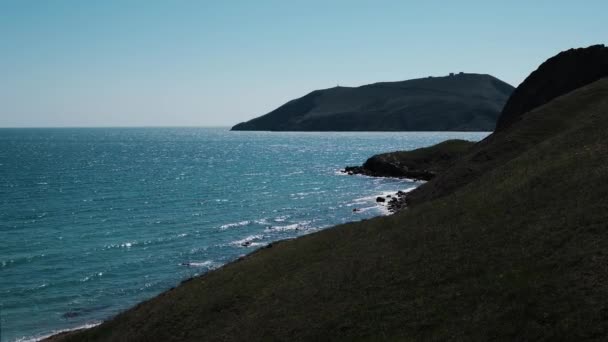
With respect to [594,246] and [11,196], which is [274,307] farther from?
[11,196]

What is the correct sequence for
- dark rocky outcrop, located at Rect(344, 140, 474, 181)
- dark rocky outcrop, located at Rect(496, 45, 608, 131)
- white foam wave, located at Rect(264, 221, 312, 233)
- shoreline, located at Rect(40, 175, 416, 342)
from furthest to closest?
1. dark rocky outcrop, located at Rect(344, 140, 474, 181)
2. dark rocky outcrop, located at Rect(496, 45, 608, 131)
3. white foam wave, located at Rect(264, 221, 312, 233)
4. shoreline, located at Rect(40, 175, 416, 342)

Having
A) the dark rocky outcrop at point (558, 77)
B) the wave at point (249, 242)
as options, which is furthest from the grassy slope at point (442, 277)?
the dark rocky outcrop at point (558, 77)

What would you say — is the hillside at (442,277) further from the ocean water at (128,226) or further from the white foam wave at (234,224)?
the white foam wave at (234,224)

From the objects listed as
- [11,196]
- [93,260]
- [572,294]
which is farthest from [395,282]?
[11,196]

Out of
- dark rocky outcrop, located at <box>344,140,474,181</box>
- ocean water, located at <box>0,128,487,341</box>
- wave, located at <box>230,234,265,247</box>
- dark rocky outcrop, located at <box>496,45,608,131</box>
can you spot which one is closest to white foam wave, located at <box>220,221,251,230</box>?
ocean water, located at <box>0,128,487,341</box>

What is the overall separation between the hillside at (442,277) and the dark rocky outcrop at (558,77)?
190 feet

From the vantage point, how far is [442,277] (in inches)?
1025

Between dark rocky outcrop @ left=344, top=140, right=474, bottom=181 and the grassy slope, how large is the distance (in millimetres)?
92605

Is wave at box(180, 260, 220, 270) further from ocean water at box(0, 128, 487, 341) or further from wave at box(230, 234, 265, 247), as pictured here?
wave at box(230, 234, 265, 247)

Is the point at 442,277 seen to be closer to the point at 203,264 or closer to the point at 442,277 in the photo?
the point at 442,277

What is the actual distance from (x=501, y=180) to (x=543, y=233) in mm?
14174

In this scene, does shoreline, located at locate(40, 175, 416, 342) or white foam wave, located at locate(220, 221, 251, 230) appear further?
white foam wave, located at locate(220, 221, 251, 230)

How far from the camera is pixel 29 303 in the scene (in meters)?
47.0

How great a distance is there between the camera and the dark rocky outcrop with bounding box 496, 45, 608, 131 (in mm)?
94188
